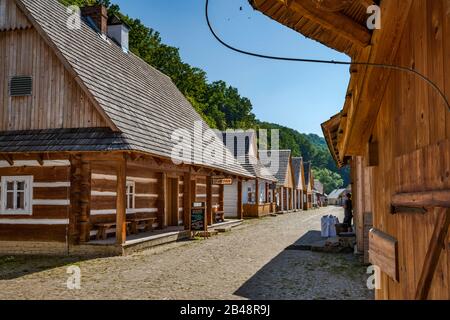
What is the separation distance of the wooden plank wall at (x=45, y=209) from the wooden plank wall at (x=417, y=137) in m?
10.0

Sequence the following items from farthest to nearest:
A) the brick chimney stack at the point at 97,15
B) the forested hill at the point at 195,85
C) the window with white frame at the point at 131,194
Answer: the forested hill at the point at 195,85, the brick chimney stack at the point at 97,15, the window with white frame at the point at 131,194

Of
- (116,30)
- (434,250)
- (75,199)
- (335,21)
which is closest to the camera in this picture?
(434,250)

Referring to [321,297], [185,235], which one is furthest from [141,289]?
[185,235]

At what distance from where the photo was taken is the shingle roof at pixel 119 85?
1210 centimetres

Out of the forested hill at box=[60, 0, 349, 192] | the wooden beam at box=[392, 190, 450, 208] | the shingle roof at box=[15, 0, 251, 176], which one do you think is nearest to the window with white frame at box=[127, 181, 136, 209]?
the shingle roof at box=[15, 0, 251, 176]

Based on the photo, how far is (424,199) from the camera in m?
2.43

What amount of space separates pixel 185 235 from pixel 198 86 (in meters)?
29.8

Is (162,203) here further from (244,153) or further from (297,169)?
(297,169)

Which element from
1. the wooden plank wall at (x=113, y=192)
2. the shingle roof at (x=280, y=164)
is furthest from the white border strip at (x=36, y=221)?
the shingle roof at (x=280, y=164)

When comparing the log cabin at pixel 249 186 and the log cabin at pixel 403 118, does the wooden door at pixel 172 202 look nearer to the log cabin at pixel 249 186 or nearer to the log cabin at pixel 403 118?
the log cabin at pixel 249 186

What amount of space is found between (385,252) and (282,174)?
1433 inches

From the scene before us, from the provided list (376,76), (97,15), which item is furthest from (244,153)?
(376,76)
